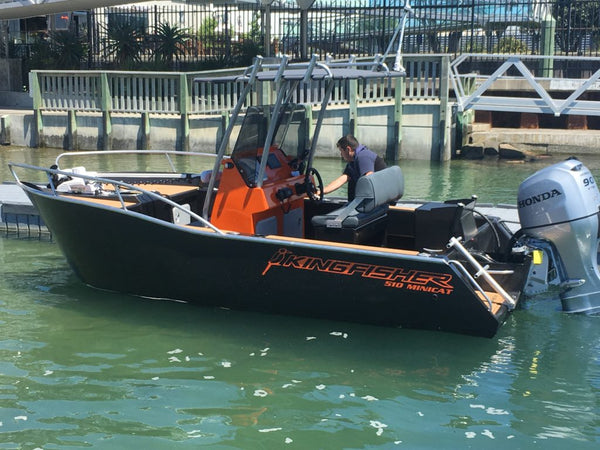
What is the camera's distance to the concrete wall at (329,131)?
52.4 ft

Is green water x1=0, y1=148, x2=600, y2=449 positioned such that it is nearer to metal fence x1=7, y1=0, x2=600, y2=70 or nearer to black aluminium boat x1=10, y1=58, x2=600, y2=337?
black aluminium boat x1=10, y1=58, x2=600, y2=337

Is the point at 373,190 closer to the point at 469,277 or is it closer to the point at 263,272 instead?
the point at 263,272

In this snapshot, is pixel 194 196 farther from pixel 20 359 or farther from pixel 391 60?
pixel 391 60

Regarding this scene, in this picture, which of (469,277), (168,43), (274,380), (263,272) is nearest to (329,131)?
(168,43)

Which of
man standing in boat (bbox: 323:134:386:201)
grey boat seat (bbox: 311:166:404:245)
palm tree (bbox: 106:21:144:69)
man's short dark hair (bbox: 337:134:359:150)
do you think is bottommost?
grey boat seat (bbox: 311:166:404:245)

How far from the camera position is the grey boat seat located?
7262 mm

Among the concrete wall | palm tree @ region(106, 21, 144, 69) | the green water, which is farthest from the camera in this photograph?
palm tree @ region(106, 21, 144, 69)

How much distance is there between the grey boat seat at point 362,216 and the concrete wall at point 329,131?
8.45 metres

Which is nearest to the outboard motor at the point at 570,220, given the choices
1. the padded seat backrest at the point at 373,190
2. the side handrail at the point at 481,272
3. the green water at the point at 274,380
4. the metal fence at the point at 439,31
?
the green water at the point at 274,380

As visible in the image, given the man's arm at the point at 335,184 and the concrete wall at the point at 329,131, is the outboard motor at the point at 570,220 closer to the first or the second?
the man's arm at the point at 335,184

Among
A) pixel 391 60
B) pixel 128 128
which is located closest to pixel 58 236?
pixel 128 128

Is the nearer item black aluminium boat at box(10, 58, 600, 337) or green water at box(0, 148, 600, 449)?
green water at box(0, 148, 600, 449)

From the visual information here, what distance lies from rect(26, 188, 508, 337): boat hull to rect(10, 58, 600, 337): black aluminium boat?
0.01 m

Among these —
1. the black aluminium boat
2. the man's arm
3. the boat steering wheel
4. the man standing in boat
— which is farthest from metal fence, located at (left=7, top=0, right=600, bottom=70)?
the black aluminium boat
